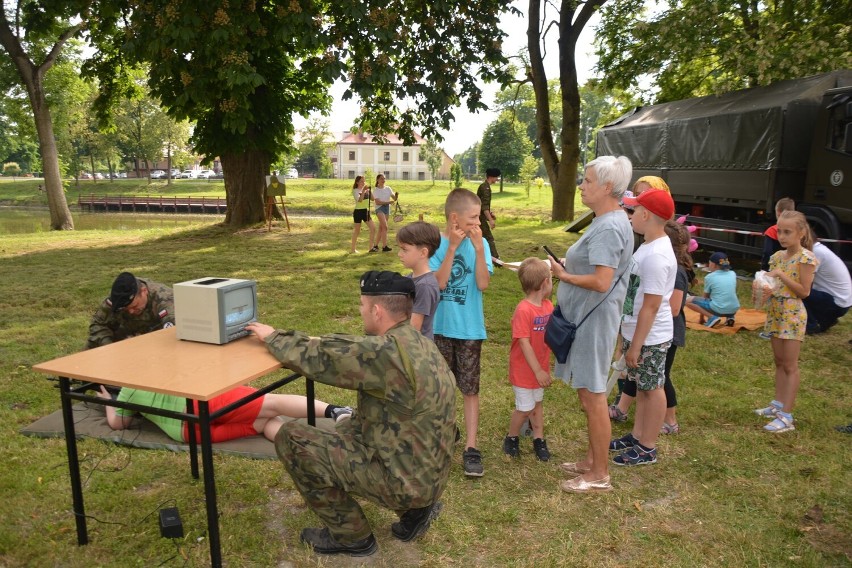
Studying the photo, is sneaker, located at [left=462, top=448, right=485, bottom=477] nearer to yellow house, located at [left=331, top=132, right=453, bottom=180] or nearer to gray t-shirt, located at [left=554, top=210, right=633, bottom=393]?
gray t-shirt, located at [left=554, top=210, right=633, bottom=393]

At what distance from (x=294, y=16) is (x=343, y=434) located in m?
7.98

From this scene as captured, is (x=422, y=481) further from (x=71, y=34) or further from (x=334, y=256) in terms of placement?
(x=71, y=34)

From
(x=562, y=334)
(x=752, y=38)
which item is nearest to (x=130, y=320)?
(x=562, y=334)

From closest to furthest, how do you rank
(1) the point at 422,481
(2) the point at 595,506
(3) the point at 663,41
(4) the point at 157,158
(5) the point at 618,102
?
(1) the point at 422,481
(2) the point at 595,506
(3) the point at 663,41
(5) the point at 618,102
(4) the point at 157,158

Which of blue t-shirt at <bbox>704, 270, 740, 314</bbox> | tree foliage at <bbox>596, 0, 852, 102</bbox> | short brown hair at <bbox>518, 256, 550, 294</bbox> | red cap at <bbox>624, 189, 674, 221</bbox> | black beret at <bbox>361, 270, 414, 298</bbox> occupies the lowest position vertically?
blue t-shirt at <bbox>704, 270, 740, 314</bbox>

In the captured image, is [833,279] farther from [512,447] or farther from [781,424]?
[512,447]

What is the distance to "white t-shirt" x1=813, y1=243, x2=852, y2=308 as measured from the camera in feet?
16.3

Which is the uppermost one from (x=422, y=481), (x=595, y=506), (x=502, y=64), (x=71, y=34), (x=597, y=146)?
(x=71, y=34)

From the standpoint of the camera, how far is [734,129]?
11336 mm

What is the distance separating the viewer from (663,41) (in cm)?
1413

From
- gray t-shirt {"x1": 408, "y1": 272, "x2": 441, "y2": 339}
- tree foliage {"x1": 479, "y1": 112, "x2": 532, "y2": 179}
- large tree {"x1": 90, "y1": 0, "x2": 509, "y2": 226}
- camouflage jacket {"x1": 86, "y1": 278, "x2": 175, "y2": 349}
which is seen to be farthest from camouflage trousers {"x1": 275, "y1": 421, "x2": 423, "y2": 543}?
tree foliage {"x1": 479, "y1": 112, "x2": 532, "y2": 179}

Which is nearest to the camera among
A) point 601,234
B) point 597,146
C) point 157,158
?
point 601,234

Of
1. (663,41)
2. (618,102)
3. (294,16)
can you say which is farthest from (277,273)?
(618,102)

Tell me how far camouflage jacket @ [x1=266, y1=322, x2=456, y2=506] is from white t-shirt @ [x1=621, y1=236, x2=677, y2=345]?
153 centimetres
